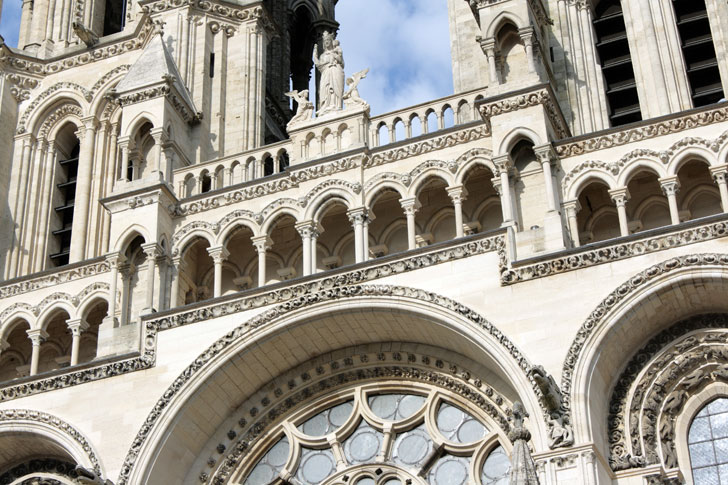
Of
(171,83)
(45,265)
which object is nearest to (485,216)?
(171,83)

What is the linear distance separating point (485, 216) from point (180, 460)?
553 centimetres

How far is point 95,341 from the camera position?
22.0m

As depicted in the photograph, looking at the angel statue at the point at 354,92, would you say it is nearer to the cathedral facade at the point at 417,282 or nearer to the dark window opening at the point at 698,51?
the cathedral facade at the point at 417,282

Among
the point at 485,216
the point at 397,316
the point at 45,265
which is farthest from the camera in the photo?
the point at 45,265

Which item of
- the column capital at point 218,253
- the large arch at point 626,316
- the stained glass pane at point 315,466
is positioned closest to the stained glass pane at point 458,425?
the stained glass pane at point 315,466

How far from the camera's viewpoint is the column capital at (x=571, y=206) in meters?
19.1

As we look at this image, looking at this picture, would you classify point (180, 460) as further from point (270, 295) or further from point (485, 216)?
point (485, 216)

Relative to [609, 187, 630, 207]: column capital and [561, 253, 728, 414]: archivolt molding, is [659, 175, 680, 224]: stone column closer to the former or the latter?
[609, 187, 630, 207]: column capital

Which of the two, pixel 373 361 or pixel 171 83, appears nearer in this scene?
pixel 373 361

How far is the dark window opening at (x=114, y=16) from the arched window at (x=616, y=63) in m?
10.6

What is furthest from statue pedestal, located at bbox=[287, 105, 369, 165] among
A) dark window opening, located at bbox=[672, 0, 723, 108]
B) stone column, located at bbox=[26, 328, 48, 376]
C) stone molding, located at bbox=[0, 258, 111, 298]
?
dark window opening, located at bbox=[672, 0, 723, 108]

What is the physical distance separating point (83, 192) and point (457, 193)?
7809mm

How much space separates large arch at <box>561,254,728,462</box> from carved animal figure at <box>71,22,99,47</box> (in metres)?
12.8

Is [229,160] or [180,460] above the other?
[229,160]
